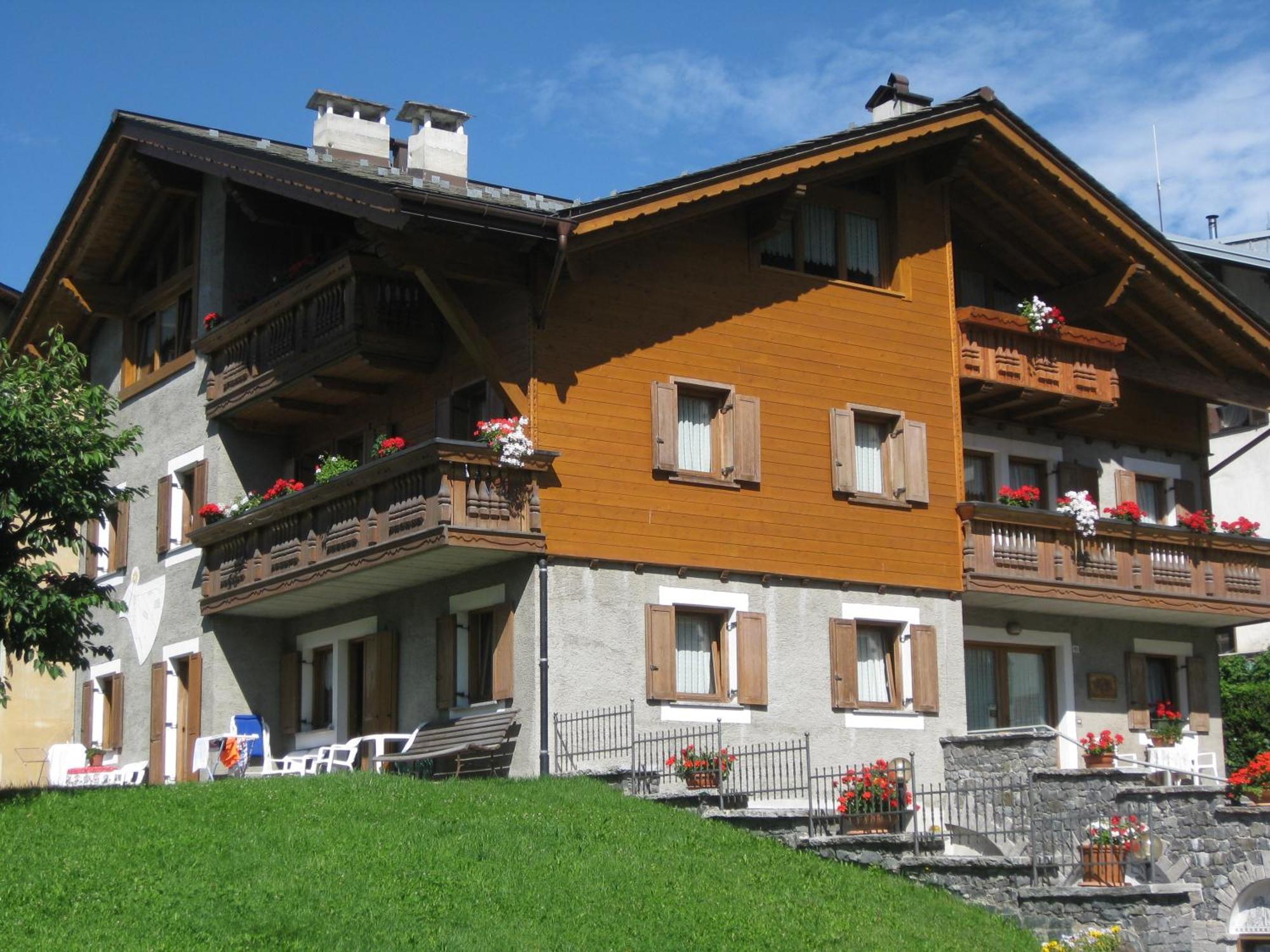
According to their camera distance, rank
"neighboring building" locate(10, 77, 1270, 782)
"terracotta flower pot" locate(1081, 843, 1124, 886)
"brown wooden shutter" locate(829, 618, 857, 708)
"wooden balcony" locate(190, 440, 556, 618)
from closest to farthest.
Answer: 1. "terracotta flower pot" locate(1081, 843, 1124, 886)
2. "wooden balcony" locate(190, 440, 556, 618)
3. "neighboring building" locate(10, 77, 1270, 782)
4. "brown wooden shutter" locate(829, 618, 857, 708)

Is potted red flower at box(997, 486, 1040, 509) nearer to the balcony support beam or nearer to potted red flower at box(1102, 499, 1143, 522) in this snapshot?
potted red flower at box(1102, 499, 1143, 522)

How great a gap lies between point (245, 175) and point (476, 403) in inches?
176

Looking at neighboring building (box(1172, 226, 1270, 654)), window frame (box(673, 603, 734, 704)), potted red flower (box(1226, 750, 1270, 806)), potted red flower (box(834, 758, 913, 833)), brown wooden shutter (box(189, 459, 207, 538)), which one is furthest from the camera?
neighboring building (box(1172, 226, 1270, 654))

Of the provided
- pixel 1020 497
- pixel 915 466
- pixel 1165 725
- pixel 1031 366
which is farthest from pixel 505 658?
pixel 1165 725

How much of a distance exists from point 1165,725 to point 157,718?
15.8m

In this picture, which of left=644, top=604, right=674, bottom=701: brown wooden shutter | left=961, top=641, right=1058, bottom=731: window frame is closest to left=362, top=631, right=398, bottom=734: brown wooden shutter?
left=644, top=604, right=674, bottom=701: brown wooden shutter

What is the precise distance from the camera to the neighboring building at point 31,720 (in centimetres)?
3769

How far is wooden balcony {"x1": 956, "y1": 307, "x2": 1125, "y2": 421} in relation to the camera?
27.1m

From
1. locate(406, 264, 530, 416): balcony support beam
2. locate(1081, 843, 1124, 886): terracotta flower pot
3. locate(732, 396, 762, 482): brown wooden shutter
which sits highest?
locate(406, 264, 530, 416): balcony support beam

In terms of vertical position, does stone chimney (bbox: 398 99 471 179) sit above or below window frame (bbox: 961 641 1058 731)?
above

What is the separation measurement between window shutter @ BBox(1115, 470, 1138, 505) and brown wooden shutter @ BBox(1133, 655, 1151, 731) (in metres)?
2.53

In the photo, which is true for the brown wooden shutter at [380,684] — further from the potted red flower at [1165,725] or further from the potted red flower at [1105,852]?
the potted red flower at [1165,725]

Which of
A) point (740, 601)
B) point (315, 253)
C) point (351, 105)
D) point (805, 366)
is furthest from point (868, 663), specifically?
point (351, 105)

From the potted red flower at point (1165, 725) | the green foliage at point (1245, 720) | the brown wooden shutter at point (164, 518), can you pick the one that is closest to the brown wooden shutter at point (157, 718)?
the brown wooden shutter at point (164, 518)
